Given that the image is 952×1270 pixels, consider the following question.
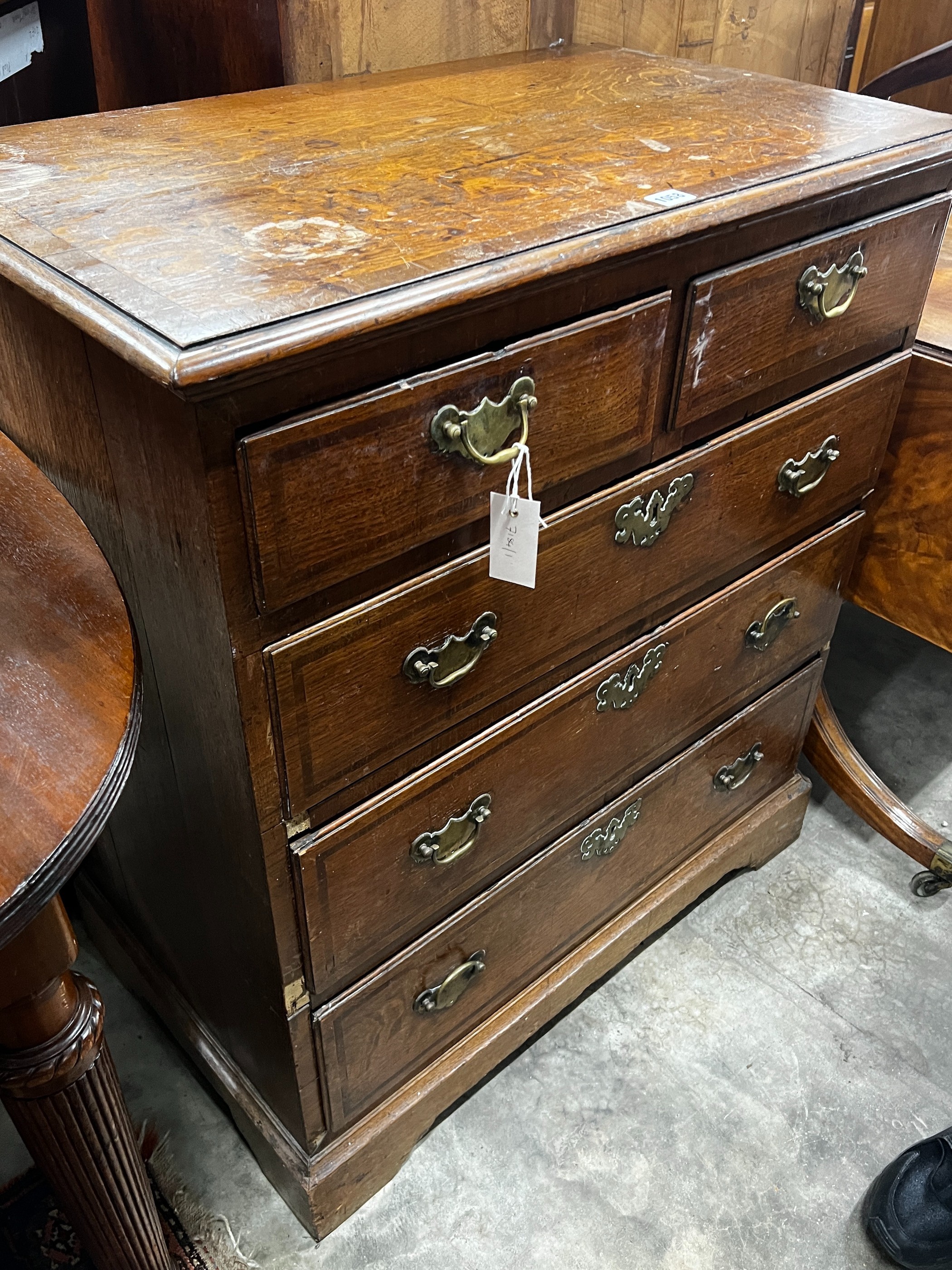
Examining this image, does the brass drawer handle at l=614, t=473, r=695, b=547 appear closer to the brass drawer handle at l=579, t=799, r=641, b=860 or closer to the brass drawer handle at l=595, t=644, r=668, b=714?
the brass drawer handle at l=595, t=644, r=668, b=714

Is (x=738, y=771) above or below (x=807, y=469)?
below

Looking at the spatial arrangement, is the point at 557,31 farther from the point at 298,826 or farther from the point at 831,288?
the point at 298,826

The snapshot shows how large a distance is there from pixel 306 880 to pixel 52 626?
35 cm

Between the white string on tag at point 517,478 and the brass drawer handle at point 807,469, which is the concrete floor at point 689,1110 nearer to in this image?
the brass drawer handle at point 807,469

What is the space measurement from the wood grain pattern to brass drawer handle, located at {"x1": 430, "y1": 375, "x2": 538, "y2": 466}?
73 cm

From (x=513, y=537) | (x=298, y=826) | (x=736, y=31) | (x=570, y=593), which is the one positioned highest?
(x=736, y=31)

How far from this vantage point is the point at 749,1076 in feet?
4.58

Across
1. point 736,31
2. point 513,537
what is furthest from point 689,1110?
point 736,31

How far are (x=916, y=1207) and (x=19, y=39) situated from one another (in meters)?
1.71

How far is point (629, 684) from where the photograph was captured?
1.14 metres

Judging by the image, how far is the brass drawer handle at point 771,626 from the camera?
4.25 feet

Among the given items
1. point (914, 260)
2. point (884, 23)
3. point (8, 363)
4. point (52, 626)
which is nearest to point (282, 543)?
point (52, 626)

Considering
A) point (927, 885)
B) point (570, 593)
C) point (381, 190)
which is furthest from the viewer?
point (927, 885)

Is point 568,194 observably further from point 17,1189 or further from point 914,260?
point 17,1189
